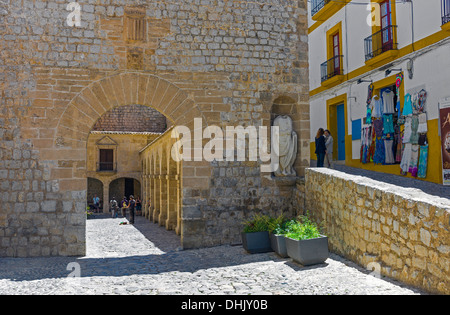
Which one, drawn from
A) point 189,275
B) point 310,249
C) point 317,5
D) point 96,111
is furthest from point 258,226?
point 317,5

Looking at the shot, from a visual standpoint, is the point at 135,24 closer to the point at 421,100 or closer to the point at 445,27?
the point at 445,27

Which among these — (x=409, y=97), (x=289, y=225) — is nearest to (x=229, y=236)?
(x=289, y=225)

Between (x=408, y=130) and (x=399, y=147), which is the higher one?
(x=408, y=130)

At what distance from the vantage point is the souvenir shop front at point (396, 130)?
931 centimetres

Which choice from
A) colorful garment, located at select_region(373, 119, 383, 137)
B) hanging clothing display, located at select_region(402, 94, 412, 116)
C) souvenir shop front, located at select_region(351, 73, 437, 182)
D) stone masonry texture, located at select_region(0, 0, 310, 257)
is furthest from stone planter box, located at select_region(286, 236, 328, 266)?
colorful garment, located at select_region(373, 119, 383, 137)

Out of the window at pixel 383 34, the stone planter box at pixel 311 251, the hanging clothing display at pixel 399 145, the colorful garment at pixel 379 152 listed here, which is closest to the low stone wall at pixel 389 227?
the stone planter box at pixel 311 251

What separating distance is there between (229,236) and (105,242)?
3413mm

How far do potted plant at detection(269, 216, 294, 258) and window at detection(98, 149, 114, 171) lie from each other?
1637 centimetres

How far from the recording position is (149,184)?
1750cm

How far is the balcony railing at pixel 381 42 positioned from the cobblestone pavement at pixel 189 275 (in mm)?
6772

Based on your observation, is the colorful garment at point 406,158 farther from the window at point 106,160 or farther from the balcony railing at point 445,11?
the window at point 106,160

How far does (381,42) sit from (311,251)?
25.0 ft

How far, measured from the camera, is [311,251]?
539 centimetres

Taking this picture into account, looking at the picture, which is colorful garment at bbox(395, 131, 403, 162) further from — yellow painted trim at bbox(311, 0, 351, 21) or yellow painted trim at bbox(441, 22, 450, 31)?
yellow painted trim at bbox(311, 0, 351, 21)
